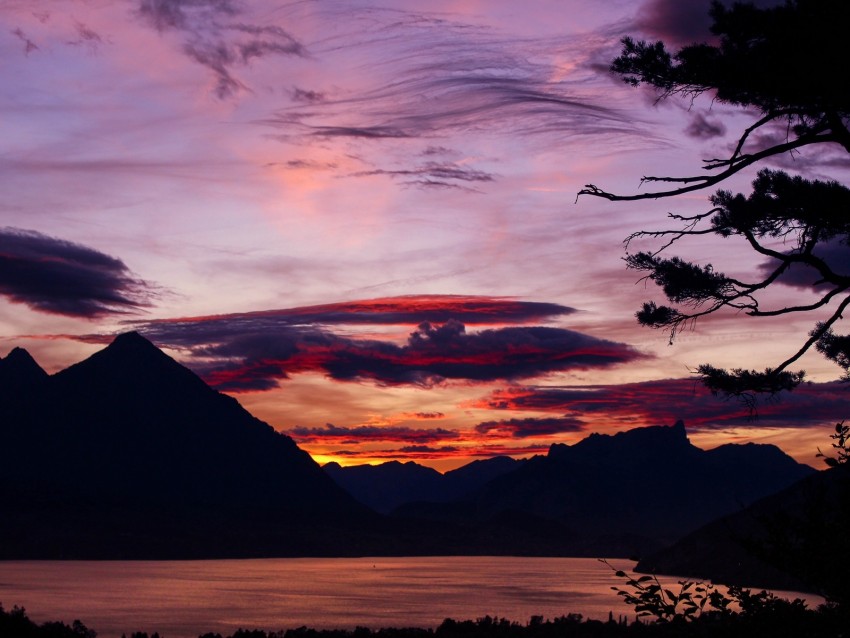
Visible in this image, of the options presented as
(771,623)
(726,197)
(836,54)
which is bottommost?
(771,623)

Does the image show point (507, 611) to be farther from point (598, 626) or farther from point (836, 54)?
point (836, 54)

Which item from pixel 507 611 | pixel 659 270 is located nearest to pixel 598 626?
pixel 507 611

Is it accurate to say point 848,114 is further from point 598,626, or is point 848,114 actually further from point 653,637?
point 598,626

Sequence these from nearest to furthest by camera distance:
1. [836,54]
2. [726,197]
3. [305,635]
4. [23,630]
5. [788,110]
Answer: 1. [836,54]
2. [788,110]
3. [726,197]
4. [23,630]
5. [305,635]

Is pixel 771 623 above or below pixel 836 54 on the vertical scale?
below

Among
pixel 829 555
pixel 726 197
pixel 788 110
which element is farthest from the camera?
pixel 726 197

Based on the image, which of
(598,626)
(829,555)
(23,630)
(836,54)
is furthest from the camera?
(598,626)

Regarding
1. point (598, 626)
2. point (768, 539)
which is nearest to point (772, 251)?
point (768, 539)

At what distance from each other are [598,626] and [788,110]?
124 meters

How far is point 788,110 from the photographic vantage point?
16.3 metres

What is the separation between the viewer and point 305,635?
119m

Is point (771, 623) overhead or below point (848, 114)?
below

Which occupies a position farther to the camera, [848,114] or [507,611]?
[507,611]

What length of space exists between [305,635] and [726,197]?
111 metres
